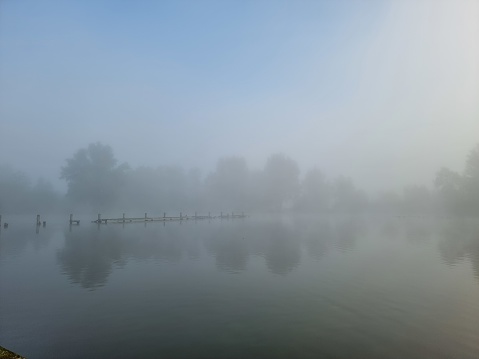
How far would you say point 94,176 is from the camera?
7456cm

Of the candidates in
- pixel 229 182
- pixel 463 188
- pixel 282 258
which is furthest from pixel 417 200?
pixel 282 258

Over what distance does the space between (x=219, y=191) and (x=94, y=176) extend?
132 ft

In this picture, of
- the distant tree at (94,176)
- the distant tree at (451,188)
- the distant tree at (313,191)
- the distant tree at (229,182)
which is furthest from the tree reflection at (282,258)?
the distant tree at (313,191)

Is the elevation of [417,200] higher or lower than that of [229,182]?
lower

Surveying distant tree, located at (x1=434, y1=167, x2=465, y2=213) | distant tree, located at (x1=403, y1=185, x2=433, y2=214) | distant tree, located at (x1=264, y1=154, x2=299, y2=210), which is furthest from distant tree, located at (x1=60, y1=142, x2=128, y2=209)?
distant tree, located at (x1=403, y1=185, x2=433, y2=214)

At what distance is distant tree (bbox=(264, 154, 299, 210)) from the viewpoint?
344 feet

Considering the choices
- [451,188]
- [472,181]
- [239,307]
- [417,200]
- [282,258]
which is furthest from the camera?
[417,200]

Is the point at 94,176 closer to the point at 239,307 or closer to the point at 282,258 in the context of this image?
the point at 282,258

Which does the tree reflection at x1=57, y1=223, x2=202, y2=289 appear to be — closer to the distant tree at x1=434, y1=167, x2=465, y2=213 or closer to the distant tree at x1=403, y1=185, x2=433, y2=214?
the distant tree at x1=434, y1=167, x2=465, y2=213

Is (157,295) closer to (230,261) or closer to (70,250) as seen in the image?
(230,261)

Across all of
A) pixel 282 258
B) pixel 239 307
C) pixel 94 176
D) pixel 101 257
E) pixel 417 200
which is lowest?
pixel 239 307

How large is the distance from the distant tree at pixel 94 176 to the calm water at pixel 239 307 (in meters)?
58.1

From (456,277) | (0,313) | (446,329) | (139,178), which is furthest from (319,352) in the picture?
(139,178)

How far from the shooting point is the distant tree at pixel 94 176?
74.6 m
